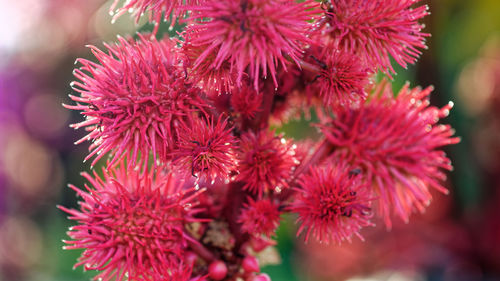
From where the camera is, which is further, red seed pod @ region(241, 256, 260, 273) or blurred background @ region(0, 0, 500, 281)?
blurred background @ region(0, 0, 500, 281)

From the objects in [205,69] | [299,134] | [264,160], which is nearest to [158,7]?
[205,69]

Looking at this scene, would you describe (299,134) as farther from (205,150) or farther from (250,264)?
(205,150)

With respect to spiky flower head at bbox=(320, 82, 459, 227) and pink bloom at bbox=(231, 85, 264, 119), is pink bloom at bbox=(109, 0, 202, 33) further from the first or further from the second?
spiky flower head at bbox=(320, 82, 459, 227)

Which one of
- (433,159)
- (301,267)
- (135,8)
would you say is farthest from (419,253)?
(135,8)

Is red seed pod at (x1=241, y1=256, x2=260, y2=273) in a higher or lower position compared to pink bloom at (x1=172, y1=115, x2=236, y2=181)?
lower

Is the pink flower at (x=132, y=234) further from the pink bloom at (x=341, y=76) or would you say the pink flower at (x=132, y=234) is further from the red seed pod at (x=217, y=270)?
the pink bloom at (x=341, y=76)

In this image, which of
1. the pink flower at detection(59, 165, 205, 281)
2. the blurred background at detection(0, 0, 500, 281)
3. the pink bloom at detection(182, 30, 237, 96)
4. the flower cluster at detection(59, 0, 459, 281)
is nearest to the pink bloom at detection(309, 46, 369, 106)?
the flower cluster at detection(59, 0, 459, 281)
